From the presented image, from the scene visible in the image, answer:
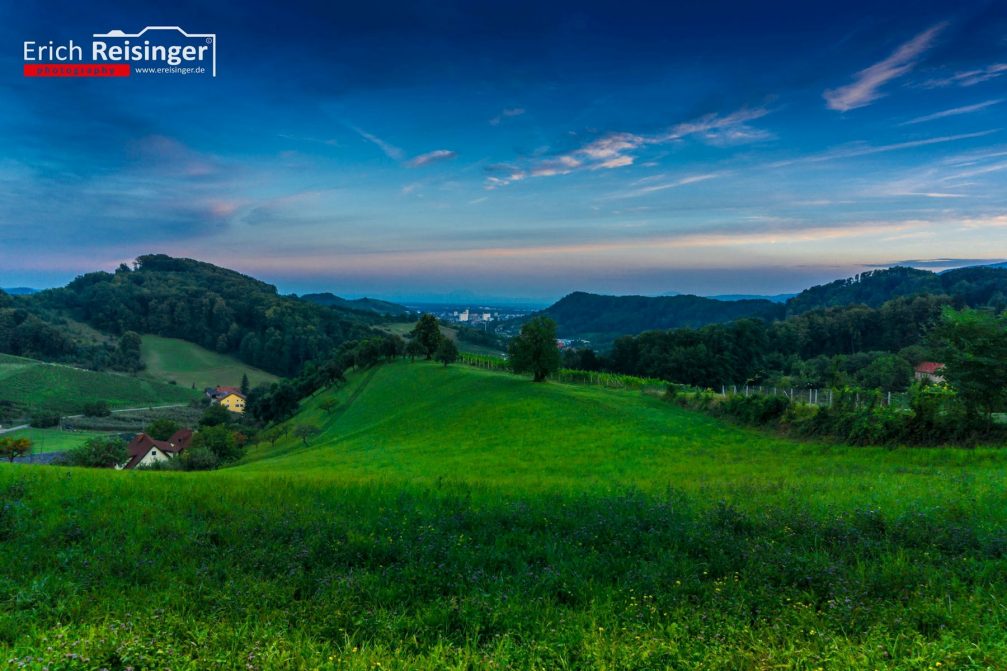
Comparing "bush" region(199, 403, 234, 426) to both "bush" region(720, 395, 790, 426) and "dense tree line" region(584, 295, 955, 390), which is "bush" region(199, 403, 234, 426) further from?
"bush" region(720, 395, 790, 426)

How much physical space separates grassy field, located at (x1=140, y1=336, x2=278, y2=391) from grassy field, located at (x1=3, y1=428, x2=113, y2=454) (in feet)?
173

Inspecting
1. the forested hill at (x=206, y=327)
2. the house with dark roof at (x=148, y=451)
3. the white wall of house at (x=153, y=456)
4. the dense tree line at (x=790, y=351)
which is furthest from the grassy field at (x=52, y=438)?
the dense tree line at (x=790, y=351)

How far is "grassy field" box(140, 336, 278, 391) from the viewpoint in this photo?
515 feet

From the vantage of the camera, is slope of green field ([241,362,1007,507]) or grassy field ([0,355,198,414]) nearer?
slope of green field ([241,362,1007,507])

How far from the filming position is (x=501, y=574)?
654 centimetres

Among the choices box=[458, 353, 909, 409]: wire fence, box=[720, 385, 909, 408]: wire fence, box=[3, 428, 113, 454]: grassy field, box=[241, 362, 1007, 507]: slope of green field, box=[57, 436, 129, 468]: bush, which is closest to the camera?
box=[241, 362, 1007, 507]: slope of green field

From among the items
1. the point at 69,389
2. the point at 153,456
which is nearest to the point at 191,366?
the point at 69,389

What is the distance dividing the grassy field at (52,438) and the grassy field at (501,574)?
93732mm

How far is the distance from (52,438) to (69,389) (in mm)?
46485

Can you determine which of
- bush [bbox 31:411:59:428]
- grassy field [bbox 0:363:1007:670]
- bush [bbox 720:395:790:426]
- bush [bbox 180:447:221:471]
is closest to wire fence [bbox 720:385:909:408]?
bush [bbox 720:395:790:426]

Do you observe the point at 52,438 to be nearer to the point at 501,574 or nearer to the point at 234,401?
the point at 234,401

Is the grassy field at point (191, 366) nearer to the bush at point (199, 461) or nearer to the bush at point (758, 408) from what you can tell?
the bush at point (199, 461)

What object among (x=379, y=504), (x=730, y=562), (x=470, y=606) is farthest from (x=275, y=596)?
(x=730, y=562)

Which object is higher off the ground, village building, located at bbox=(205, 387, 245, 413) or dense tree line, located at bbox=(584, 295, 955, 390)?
dense tree line, located at bbox=(584, 295, 955, 390)
